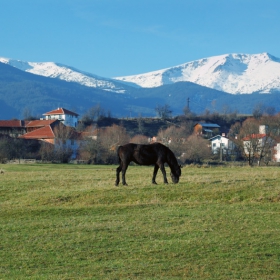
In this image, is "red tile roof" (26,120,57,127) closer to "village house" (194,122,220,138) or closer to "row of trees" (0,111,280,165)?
"row of trees" (0,111,280,165)

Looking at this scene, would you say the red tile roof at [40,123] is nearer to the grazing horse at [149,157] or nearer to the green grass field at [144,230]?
the grazing horse at [149,157]

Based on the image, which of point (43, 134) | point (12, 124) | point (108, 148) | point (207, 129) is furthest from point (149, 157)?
point (207, 129)

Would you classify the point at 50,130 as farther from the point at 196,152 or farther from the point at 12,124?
the point at 196,152

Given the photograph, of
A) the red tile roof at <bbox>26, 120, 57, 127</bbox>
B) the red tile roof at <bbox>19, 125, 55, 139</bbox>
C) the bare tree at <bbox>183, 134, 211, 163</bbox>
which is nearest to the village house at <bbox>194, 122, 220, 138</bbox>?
the red tile roof at <bbox>26, 120, 57, 127</bbox>

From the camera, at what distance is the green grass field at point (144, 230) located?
47.9 ft

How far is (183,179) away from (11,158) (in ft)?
215

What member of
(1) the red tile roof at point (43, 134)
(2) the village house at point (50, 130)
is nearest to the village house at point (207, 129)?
(2) the village house at point (50, 130)

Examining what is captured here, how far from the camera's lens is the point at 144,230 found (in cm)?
1880

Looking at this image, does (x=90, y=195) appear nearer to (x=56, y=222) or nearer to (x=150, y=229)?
(x=56, y=222)

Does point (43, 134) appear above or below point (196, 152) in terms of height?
above

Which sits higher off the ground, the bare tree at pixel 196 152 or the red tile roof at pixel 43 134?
the red tile roof at pixel 43 134

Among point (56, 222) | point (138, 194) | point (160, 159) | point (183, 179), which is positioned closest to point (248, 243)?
point (56, 222)

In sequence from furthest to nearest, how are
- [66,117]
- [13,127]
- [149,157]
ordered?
[66,117]
[13,127]
[149,157]

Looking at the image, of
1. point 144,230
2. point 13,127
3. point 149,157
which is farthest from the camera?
point 13,127
